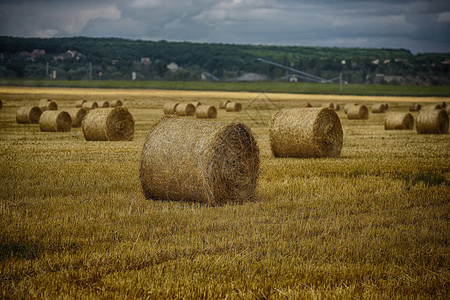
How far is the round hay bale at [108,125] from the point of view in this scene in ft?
72.8

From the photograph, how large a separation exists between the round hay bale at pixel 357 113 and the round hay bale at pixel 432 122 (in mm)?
11042

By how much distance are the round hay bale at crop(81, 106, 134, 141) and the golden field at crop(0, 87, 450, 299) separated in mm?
7828

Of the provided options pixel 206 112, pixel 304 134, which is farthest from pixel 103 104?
pixel 304 134

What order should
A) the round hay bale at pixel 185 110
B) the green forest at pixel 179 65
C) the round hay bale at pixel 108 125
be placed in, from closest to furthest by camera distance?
1. the round hay bale at pixel 108 125
2. the round hay bale at pixel 185 110
3. the green forest at pixel 179 65

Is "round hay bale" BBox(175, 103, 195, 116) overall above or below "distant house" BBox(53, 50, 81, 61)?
below

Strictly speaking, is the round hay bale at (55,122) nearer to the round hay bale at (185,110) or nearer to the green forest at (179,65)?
the round hay bale at (185,110)

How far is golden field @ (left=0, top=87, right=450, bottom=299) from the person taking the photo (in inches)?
241

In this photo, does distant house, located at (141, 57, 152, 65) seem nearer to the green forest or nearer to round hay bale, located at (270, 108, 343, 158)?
the green forest

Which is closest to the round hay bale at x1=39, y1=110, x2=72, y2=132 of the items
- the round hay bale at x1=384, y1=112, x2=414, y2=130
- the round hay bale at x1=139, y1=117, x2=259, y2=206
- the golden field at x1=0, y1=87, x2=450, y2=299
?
the golden field at x1=0, y1=87, x2=450, y2=299

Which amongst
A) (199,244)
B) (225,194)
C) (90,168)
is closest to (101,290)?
(199,244)

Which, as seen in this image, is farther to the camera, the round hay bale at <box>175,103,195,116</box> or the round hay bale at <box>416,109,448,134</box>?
the round hay bale at <box>175,103,195,116</box>

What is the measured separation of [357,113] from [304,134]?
21.6 meters

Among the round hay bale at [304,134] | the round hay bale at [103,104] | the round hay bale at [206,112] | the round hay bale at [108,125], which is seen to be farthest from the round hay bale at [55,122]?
the round hay bale at [103,104]

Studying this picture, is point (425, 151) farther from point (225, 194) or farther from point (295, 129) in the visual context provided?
point (225, 194)
